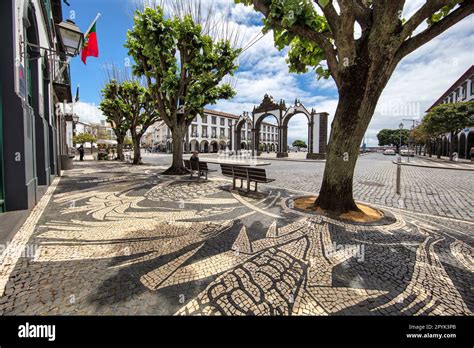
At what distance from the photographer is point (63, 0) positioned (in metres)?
10.4

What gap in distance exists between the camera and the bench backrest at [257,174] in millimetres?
6539

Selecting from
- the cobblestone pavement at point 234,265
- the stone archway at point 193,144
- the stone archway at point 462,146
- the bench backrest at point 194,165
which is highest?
the stone archway at point 193,144

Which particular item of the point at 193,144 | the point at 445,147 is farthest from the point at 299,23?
the point at 193,144

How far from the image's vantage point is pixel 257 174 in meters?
6.81

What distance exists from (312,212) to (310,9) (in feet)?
14.8

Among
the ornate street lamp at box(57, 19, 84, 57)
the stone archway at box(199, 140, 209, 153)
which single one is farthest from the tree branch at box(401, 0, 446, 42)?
the stone archway at box(199, 140, 209, 153)

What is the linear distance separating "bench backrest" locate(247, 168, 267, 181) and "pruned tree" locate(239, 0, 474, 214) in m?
1.84

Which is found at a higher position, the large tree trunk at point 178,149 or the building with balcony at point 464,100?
the building with balcony at point 464,100

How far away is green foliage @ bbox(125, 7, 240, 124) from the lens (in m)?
9.22

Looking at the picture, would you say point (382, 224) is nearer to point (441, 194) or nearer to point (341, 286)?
point (341, 286)

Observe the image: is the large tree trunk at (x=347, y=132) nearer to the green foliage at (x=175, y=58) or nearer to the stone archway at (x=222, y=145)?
the green foliage at (x=175, y=58)

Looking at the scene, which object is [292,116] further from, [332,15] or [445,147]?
[445,147]

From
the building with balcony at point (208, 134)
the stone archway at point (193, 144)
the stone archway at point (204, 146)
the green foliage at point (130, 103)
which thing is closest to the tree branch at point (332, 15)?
the green foliage at point (130, 103)
